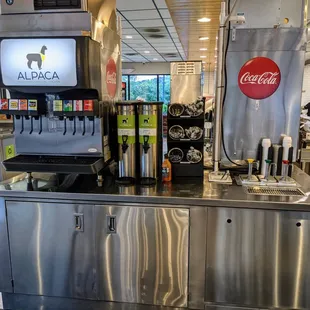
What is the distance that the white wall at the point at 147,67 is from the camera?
506 inches

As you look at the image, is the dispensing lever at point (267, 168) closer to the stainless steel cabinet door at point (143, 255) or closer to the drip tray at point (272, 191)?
the drip tray at point (272, 191)

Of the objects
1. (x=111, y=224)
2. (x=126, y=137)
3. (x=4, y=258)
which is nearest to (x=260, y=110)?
(x=126, y=137)

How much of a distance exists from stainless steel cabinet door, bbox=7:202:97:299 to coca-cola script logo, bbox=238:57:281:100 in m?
1.41

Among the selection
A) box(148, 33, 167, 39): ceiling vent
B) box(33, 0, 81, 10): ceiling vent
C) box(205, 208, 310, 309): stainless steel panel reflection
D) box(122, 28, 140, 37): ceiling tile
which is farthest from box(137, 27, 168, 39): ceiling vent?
box(205, 208, 310, 309): stainless steel panel reflection

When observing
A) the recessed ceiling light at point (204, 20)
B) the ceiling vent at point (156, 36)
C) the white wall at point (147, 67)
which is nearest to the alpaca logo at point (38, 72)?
the recessed ceiling light at point (204, 20)

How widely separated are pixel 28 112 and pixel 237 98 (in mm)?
1450

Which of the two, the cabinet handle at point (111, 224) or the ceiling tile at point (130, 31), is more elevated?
the ceiling tile at point (130, 31)

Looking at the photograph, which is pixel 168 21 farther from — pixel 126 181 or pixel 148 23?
pixel 126 181

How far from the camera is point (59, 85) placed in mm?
1877

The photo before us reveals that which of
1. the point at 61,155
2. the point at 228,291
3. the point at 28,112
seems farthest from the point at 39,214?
the point at 228,291

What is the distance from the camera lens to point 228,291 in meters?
1.92

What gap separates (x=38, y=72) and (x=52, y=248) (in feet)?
3.59

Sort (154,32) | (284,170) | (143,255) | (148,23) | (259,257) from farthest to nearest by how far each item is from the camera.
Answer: (154,32) < (148,23) < (284,170) < (143,255) < (259,257)

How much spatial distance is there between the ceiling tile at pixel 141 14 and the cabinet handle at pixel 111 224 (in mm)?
3835
